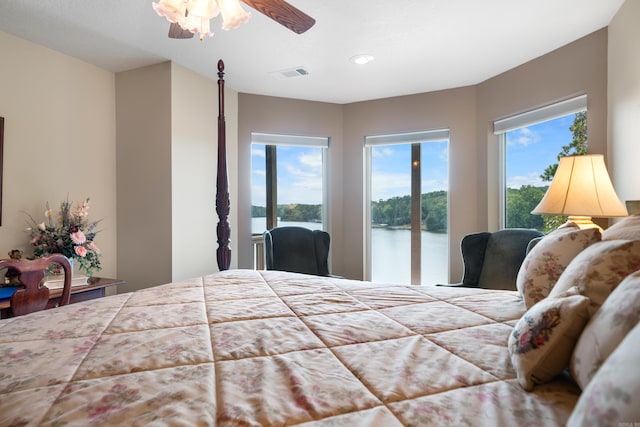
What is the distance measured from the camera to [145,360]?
94 centimetres

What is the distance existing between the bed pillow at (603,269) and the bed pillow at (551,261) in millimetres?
293

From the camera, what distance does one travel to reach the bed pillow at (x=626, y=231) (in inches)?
44.4

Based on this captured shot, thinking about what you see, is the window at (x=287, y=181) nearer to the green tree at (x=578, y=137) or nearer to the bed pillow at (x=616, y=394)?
the green tree at (x=578, y=137)

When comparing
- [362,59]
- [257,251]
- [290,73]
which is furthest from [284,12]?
[257,251]

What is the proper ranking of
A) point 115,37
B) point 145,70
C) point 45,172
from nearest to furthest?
point 115,37, point 45,172, point 145,70

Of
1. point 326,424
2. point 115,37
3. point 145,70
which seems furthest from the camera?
point 145,70

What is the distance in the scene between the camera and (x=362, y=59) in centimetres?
303

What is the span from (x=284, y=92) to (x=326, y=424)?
3.72 metres

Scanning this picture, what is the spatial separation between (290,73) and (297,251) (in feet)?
5.59

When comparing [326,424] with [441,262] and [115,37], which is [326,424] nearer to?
[115,37]

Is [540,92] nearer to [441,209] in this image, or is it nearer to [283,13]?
[441,209]

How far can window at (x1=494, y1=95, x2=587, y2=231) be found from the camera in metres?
2.91

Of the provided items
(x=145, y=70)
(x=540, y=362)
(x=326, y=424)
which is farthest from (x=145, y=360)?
(x=145, y=70)

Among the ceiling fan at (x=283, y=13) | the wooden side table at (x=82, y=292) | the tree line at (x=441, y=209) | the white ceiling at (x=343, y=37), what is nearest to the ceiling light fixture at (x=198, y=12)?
the ceiling fan at (x=283, y=13)
